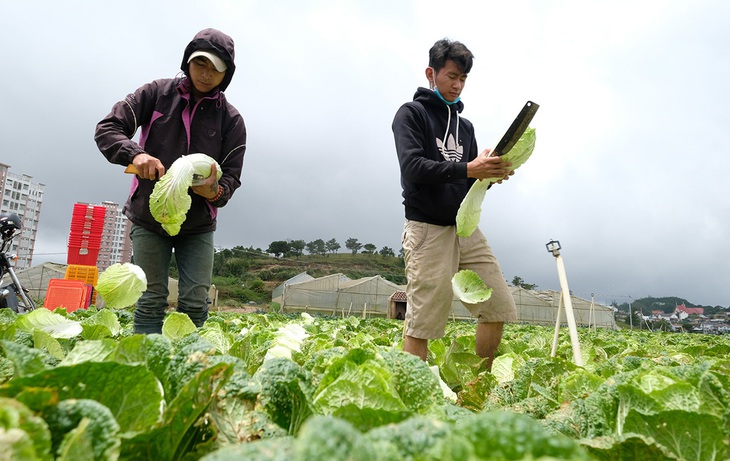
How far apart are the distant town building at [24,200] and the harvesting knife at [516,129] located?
3398 inches

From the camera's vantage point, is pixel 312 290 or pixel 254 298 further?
pixel 254 298

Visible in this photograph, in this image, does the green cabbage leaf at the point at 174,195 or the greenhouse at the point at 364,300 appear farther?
the greenhouse at the point at 364,300

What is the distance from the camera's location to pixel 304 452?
1.92ft

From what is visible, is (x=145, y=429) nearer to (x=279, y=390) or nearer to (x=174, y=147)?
(x=279, y=390)

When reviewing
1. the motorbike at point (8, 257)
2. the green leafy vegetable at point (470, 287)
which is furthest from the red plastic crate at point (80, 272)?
the green leafy vegetable at point (470, 287)

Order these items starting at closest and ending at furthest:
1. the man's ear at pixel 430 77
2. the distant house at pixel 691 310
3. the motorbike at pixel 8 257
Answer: the man's ear at pixel 430 77
the motorbike at pixel 8 257
the distant house at pixel 691 310

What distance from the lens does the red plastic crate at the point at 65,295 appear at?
847 cm

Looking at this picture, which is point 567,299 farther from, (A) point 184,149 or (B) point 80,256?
(B) point 80,256

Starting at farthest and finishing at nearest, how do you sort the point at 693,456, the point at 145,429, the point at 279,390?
the point at 279,390 < the point at 693,456 < the point at 145,429

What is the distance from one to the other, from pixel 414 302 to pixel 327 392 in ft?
7.89

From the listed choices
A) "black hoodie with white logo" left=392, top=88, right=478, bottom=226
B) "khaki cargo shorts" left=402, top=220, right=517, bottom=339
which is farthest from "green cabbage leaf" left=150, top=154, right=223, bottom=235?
"khaki cargo shorts" left=402, top=220, right=517, bottom=339

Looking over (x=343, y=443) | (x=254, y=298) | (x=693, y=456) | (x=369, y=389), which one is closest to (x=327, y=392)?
(x=369, y=389)

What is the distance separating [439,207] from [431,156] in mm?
455

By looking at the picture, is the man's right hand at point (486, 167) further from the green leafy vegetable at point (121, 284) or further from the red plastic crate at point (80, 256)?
the red plastic crate at point (80, 256)
